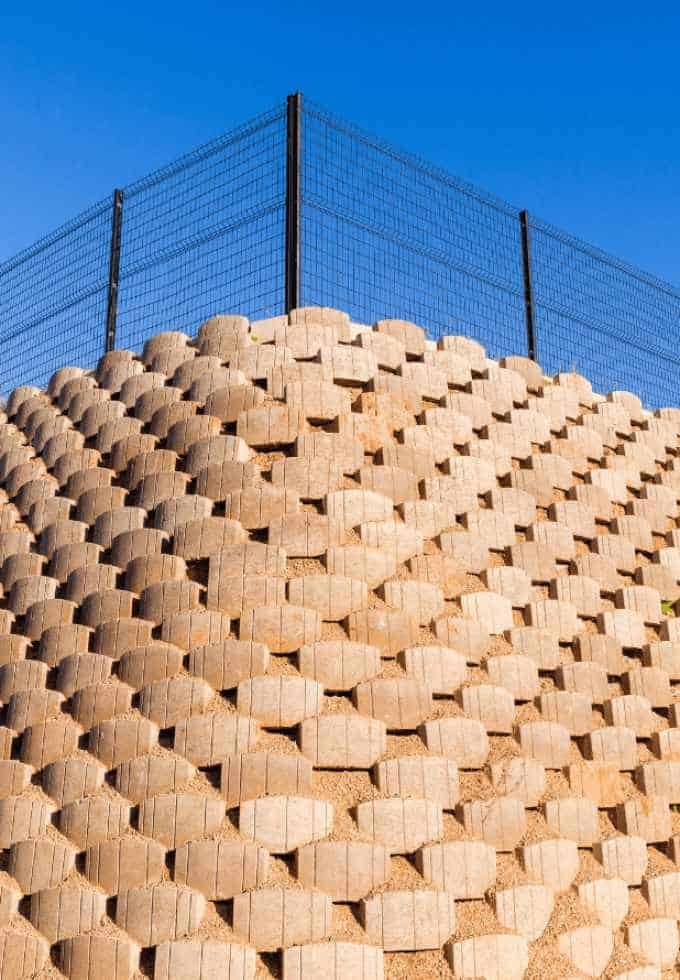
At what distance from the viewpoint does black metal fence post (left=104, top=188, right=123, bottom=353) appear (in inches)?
292

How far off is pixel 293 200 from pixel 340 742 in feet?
10.5

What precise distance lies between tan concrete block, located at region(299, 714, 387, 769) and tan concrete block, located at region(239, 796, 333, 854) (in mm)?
226

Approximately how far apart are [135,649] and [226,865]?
45.6 inches

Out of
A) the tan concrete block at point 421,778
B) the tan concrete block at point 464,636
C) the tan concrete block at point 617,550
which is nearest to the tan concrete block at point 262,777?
the tan concrete block at point 421,778

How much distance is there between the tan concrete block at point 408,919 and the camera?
430cm

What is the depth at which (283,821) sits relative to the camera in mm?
4445

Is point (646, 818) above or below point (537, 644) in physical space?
below

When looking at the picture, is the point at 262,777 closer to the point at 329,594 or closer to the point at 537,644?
the point at 329,594

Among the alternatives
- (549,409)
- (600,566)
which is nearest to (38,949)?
(600,566)

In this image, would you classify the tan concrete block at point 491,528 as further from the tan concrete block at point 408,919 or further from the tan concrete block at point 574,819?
the tan concrete block at point 408,919

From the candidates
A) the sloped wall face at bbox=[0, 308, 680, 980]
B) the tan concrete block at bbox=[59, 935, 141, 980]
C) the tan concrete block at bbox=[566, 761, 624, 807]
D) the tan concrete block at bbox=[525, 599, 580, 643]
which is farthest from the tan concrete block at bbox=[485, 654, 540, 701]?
the tan concrete block at bbox=[59, 935, 141, 980]

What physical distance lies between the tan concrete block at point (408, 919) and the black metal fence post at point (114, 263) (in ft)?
14.5

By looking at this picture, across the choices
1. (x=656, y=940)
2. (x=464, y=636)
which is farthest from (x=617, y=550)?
(x=656, y=940)

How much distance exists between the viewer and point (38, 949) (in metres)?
4.26
